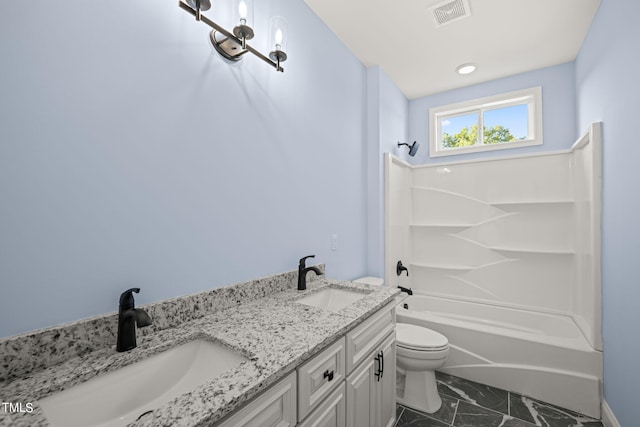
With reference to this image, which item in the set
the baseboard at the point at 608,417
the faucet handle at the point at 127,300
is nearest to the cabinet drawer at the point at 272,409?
the faucet handle at the point at 127,300

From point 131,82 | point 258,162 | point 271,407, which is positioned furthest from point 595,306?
point 131,82

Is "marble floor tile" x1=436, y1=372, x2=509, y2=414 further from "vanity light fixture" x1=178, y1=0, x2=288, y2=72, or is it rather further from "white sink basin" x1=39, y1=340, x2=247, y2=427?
"vanity light fixture" x1=178, y1=0, x2=288, y2=72

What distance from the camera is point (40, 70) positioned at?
0.80 metres

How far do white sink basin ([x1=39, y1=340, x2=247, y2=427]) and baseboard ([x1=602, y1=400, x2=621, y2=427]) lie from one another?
2320 mm

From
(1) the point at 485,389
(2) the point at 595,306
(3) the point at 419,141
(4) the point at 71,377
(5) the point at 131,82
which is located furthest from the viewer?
(3) the point at 419,141

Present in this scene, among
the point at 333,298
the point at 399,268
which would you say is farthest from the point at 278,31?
the point at 399,268

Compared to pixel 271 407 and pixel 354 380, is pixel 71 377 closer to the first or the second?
pixel 271 407

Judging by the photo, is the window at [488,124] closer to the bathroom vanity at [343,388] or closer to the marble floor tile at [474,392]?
the marble floor tile at [474,392]

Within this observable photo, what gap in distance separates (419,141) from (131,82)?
3.18m

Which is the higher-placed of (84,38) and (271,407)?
(84,38)

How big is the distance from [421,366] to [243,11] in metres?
2.34

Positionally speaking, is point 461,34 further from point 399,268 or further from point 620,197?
point 399,268

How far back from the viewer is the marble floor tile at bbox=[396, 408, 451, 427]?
1783mm

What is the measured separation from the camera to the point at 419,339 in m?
2.04
